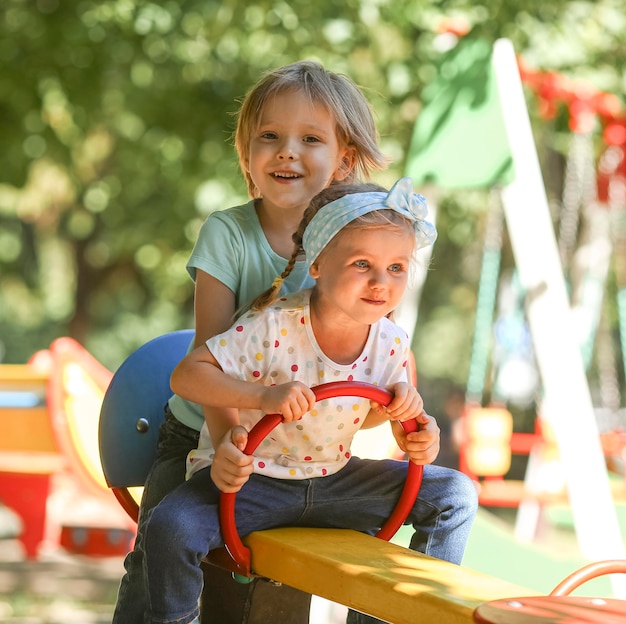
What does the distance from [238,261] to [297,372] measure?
41 cm

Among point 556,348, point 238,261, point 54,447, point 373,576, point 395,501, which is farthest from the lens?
point 54,447

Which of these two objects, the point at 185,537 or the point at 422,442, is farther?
the point at 422,442

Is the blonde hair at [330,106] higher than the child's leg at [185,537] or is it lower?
higher

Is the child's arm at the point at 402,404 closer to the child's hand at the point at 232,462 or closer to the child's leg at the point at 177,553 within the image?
the child's hand at the point at 232,462

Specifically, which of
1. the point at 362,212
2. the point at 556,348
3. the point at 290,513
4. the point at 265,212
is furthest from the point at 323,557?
the point at 556,348

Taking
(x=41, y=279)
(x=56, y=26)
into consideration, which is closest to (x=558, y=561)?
(x=56, y=26)

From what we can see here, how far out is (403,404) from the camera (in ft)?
7.80

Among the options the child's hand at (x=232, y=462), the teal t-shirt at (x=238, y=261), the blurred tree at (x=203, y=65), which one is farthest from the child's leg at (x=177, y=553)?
the blurred tree at (x=203, y=65)

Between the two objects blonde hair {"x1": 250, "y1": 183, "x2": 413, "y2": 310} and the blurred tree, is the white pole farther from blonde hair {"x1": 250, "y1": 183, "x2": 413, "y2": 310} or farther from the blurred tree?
blonde hair {"x1": 250, "y1": 183, "x2": 413, "y2": 310}

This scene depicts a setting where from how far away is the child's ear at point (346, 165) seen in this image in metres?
2.86

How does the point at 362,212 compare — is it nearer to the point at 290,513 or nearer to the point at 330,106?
the point at 330,106

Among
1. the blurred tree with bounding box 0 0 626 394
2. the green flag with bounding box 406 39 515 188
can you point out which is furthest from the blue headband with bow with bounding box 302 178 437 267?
the blurred tree with bounding box 0 0 626 394

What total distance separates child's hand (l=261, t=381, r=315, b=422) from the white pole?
85.4 inches

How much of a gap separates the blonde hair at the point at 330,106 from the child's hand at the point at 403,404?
28.7 inches
